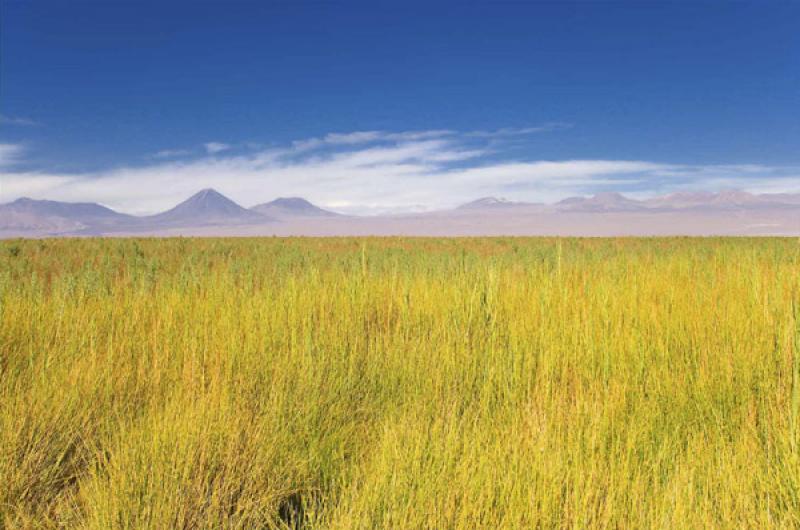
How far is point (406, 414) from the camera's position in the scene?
2.89m

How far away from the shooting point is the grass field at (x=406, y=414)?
6.29 ft

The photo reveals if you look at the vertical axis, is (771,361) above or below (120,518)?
above

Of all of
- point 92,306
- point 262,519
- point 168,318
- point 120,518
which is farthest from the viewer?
point 92,306

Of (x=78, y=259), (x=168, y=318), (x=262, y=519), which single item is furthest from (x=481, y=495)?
(x=78, y=259)

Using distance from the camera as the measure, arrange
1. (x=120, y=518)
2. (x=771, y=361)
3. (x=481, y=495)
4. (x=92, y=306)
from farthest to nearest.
Answer: 1. (x=92, y=306)
2. (x=771, y=361)
3. (x=120, y=518)
4. (x=481, y=495)

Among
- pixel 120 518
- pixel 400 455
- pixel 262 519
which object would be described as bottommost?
pixel 262 519

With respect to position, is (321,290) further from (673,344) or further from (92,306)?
(673,344)

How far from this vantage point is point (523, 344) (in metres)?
3.69

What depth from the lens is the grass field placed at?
6.29 feet

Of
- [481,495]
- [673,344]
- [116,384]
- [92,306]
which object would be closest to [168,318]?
[116,384]

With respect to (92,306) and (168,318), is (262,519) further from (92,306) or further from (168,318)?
(92,306)

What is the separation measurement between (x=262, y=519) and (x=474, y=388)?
5.19 ft

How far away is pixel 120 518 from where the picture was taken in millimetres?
1953

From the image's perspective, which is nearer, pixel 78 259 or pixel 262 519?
pixel 262 519
